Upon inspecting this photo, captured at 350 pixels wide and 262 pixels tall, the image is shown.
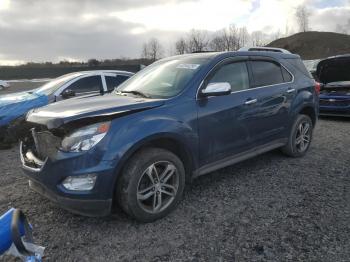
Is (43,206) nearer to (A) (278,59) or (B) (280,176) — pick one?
(B) (280,176)

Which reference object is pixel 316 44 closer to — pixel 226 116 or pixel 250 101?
pixel 250 101

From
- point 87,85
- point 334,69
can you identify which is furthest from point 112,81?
point 334,69

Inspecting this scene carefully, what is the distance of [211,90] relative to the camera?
14.2 feet

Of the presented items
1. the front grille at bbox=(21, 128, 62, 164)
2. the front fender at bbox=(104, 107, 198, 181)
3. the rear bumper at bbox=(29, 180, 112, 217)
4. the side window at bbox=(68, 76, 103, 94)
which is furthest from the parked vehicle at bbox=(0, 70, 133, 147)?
the front fender at bbox=(104, 107, 198, 181)

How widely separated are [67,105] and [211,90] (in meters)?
1.62

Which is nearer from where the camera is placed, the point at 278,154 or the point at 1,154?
the point at 278,154

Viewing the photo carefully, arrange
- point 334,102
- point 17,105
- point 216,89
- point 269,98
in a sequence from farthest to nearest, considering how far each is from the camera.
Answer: point 334,102, point 17,105, point 269,98, point 216,89

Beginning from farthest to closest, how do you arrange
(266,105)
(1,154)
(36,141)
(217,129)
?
(1,154) → (266,105) → (217,129) → (36,141)

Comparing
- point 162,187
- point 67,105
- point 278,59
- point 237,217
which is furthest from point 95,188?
point 278,59

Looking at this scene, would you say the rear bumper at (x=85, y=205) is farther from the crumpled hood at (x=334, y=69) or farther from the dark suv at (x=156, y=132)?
the crumpled hood at (x=334, y=69)

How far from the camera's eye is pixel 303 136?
638 cm

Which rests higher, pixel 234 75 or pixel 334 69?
pixel 234 75

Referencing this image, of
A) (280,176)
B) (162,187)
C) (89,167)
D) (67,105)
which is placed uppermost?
(67,105)

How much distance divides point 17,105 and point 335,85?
26.7ft
